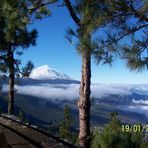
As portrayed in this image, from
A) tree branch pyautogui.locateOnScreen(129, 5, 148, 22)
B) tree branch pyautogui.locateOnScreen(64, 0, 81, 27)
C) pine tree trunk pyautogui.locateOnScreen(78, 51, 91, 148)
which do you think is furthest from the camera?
pine tree trunk pyautogui.locateOnScreen(78, 51, 91, 148)

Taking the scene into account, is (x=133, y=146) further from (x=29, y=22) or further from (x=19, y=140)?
(x=29, y=22)

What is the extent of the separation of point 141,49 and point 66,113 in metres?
64.9

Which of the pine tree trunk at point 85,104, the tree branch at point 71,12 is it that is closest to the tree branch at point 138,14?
the tree branch at point 71,12

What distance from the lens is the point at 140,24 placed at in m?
11.1

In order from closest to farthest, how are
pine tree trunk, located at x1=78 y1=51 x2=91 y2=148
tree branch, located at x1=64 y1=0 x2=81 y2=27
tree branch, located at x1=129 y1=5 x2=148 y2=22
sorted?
tree branch, located at x1=129 y1=5 x2=148 y2=22 → tree branch, located at x1=64 y1=0 x2=81 y2=27 → pine tree trunk, located at x1=78 y1=51 x2=91 y2=148

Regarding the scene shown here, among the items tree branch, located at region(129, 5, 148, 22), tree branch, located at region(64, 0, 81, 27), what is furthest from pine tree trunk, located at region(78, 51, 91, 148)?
tree branch, located at region(129, 5, 148, 22)

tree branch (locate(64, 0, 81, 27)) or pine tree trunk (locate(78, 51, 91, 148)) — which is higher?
tree branch (locate(64, 0, 81, 27))

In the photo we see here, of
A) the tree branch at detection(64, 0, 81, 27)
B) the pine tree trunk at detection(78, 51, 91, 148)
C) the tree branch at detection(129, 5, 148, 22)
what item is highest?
the tree branch at detection(64, 0, 81, 27)

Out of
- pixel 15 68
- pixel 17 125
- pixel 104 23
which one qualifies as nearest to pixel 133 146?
pixel 104 23

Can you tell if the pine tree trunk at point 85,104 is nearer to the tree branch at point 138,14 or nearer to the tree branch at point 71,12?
the tree branch at point 71,12

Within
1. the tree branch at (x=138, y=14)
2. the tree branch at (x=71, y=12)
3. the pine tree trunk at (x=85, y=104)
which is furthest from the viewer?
the pine tree trunk at (x=85, y=104)

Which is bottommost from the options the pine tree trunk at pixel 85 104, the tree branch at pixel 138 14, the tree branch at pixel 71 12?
the pine tree trunk at pixel 85 104

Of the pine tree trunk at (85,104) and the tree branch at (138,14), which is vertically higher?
the tree branch at (138,14)

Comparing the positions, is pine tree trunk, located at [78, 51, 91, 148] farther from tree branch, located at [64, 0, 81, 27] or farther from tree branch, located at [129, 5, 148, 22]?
tree branch, located at [129, 5, 148, 22]
